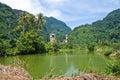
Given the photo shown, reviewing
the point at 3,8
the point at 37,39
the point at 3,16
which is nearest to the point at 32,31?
the point at 37,39

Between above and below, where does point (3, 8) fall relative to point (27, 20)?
above

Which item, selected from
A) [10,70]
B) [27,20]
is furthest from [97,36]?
[10,70]

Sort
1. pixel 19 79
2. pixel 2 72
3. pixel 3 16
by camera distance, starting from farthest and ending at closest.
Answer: pixel 3 16, pixel 2 72, pixel 19 79

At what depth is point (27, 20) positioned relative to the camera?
61250mm

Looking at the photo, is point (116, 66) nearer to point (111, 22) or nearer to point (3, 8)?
point (3, 8)

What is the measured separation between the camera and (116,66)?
61.0ft

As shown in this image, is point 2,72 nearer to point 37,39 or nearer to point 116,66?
point 116,66

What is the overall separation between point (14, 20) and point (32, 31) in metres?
75.9

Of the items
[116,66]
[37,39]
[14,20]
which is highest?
[14,20]

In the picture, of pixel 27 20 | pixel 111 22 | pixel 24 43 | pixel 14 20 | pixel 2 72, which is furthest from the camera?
pixel 111 22

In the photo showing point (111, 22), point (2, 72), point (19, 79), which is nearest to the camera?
point (19, 79)

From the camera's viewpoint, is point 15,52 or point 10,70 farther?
point 15,52

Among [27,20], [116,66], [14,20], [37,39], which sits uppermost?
[14,20]

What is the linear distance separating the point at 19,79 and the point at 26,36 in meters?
50.3
